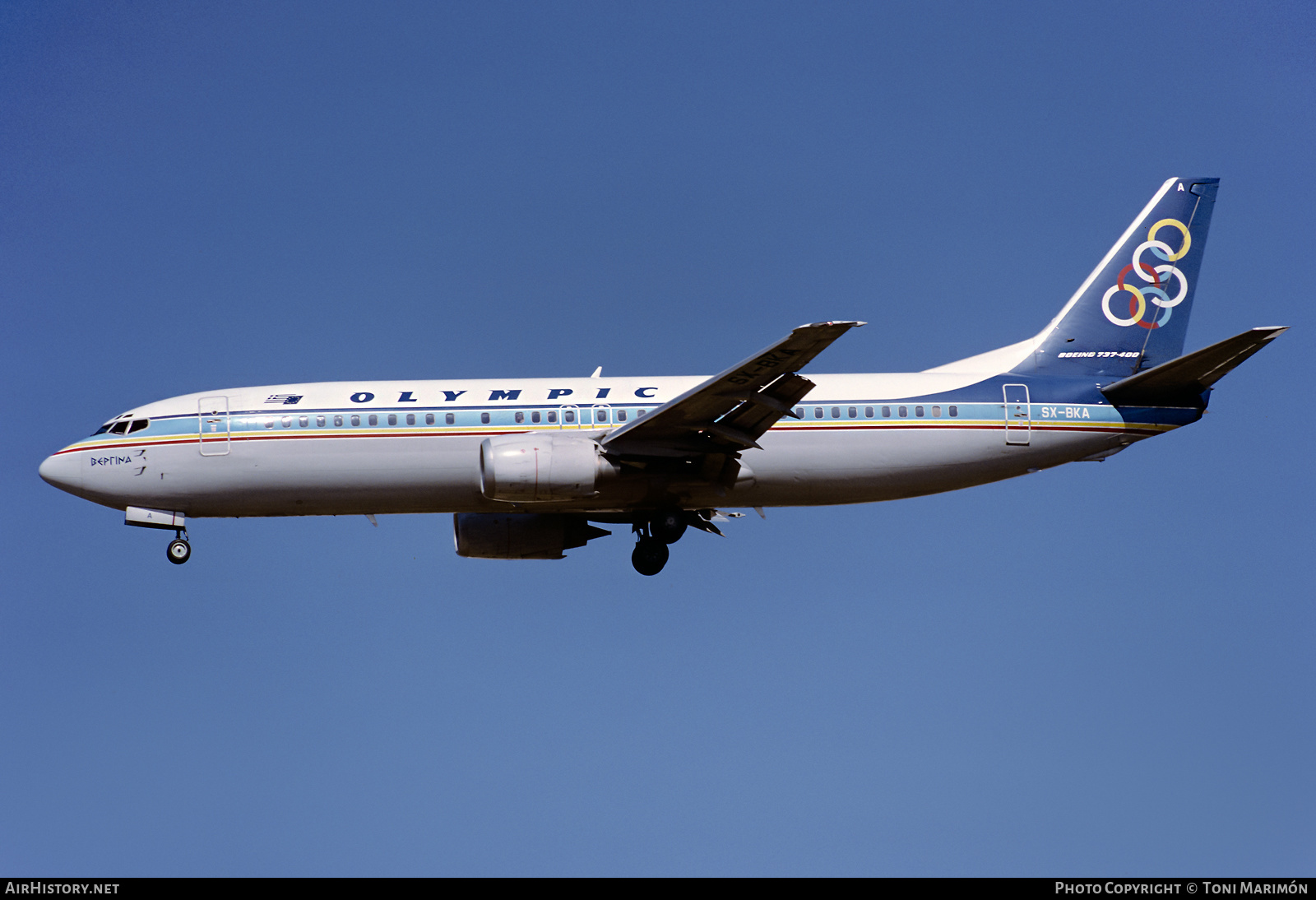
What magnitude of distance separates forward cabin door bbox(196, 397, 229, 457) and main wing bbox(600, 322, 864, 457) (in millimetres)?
7955

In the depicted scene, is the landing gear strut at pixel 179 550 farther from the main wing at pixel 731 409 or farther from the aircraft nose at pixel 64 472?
the main wing at pixel 731 409

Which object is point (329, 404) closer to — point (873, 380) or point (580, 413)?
point (580, 413)

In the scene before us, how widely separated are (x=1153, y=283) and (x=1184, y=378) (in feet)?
13.1

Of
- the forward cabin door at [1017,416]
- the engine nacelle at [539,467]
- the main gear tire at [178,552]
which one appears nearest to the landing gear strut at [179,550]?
the main gear tire at [178,552]

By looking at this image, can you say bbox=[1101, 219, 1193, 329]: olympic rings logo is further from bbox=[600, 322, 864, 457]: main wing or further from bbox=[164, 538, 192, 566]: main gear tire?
bbox=[164, 538, 192, 566]: main gear tire

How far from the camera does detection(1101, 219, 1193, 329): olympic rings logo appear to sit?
33.9 m

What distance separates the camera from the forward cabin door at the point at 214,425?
3083 centimetres

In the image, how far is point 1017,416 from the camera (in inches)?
1247

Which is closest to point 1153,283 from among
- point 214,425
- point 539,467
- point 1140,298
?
point 1140,298

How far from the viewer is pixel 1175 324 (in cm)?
3403

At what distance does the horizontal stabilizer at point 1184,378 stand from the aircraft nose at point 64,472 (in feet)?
71.0

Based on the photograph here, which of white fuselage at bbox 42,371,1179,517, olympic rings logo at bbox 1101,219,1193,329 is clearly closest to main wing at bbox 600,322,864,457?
white fuselage at bbox 42,371,1179,517
